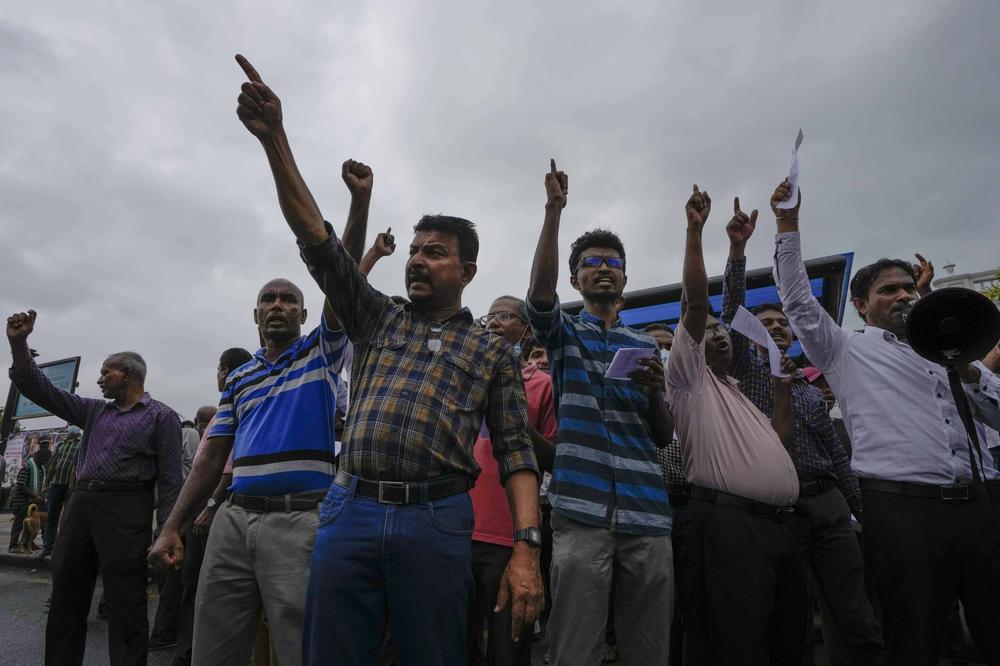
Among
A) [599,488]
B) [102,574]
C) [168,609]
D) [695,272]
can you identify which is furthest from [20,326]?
[695,272]

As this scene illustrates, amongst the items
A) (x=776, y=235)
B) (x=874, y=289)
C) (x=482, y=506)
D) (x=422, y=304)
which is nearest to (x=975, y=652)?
(x=874, y=289)

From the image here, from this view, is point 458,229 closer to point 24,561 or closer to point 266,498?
point 266,498

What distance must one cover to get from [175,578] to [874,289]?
5.58 m

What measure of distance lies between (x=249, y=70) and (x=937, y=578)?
3260 mm

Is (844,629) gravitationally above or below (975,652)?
above

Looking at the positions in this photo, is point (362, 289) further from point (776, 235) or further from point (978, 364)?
point (978, 364)

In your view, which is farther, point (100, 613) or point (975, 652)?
point (100, 613)

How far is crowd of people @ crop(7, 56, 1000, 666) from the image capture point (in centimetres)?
198

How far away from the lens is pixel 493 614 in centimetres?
314

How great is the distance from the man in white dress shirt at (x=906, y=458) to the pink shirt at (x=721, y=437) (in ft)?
1.29

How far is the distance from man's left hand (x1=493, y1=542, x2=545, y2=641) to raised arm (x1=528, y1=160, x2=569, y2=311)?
117cm

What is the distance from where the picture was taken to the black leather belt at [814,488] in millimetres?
3480

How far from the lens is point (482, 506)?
10.8ft

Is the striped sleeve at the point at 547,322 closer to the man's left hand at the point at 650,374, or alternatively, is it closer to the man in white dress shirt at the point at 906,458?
the man's left hand at the point at 650,374
